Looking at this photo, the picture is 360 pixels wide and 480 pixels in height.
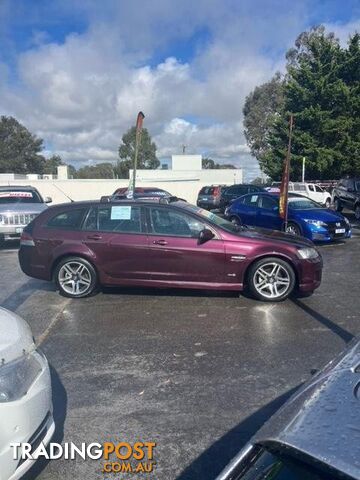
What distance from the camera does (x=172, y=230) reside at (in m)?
6.73

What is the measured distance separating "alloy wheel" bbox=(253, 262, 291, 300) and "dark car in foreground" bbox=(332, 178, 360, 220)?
13.4m

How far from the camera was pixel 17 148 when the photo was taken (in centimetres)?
7150

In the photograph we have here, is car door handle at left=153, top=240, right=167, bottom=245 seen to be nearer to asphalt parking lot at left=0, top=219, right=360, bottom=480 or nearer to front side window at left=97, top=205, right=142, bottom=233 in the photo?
front side window at left=97, top=205, right=142, bottom=233

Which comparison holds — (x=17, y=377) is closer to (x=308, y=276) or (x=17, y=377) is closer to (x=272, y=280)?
(x=272, y=280)

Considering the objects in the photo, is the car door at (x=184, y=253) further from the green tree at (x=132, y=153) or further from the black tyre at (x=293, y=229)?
the green tree at (x=132, y=153)

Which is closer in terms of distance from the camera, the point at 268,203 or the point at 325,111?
the point at 268,203

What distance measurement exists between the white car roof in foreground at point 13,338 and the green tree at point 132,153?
213 ft

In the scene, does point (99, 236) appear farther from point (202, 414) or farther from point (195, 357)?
point (202, 414)

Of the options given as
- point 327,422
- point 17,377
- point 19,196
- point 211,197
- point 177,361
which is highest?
point 211,197

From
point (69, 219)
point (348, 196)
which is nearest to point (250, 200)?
point (348, 196)

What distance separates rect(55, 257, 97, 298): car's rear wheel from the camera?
270 inches

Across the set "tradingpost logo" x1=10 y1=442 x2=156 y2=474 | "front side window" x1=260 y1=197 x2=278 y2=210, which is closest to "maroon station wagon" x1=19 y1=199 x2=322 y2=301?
"tradingpost logo" x1=10 y1=442 x2=156 y2=474

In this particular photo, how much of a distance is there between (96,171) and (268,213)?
278 ft

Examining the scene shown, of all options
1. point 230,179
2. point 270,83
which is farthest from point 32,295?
point 270,83
